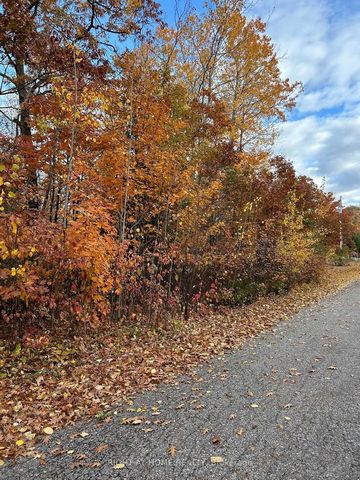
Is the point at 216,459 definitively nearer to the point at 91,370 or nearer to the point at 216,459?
the point at 216,459

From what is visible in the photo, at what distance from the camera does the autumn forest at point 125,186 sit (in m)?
5.54

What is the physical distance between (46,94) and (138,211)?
13.5 ft

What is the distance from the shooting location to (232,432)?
332cm

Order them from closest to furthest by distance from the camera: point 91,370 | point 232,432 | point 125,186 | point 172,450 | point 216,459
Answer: point 216,459, point 172,450, point 232,432, point 91,370, point 125,186

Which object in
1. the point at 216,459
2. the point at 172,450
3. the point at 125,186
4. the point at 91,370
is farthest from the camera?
the point at 125,186

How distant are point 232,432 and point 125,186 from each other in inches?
207

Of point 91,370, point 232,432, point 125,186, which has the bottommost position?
point 91,370

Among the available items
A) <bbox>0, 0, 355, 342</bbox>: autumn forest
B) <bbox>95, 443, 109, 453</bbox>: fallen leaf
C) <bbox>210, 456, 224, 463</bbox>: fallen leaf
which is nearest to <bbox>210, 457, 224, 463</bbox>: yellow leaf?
<bbox>210, 456, 224, 463</bbox>: fallen leaf

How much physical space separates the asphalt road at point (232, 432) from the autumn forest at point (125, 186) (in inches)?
81.0

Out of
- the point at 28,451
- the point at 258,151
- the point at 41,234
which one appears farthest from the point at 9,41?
the point at 258,151

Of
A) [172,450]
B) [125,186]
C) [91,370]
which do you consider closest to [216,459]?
[172,450]

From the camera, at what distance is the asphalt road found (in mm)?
2799

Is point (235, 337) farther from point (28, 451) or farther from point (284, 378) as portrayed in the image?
point (28, 451)

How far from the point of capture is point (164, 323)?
7.32 m
